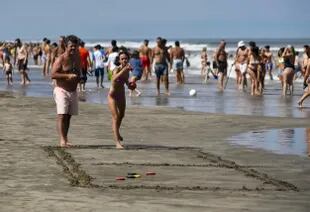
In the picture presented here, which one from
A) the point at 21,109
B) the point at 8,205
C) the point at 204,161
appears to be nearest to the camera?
the point at 8,205

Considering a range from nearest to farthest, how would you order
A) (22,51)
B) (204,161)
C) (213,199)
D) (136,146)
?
(213,199) → (204,161) → (136,146) → (22,51)

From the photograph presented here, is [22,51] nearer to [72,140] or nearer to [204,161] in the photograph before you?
[72,140]

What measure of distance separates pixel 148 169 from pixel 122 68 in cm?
272

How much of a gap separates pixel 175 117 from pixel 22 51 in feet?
52.5

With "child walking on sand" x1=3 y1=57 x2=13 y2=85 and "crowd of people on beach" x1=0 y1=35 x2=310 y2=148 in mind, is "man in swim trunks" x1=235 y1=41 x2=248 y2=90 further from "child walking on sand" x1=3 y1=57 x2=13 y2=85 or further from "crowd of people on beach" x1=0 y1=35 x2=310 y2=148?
"child walking on sand" x1=3 y1=57 x2=13 y2=85

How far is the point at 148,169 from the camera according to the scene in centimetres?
1070

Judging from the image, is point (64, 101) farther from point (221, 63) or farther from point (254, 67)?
point (221, 63)

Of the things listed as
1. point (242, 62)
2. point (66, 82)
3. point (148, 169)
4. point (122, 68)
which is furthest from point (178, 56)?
point (148, 169)

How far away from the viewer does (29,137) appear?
14.2 metres

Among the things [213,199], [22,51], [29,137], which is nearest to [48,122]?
[29,137]

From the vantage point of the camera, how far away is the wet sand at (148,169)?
8422 millimetres

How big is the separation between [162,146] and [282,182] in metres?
3.82

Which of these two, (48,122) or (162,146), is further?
(48,122)

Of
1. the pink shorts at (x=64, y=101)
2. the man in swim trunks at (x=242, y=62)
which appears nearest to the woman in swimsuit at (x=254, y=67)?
the man in swim trunks at (x=242, y=62)
